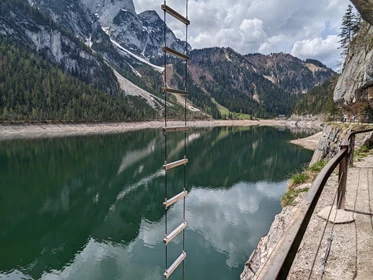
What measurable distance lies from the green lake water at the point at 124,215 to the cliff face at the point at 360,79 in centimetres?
1169

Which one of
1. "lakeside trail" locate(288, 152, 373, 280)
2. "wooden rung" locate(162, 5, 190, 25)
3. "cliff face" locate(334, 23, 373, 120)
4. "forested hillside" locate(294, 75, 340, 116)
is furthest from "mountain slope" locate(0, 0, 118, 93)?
"lakeside trail" locate(288, 152, 373, 280)

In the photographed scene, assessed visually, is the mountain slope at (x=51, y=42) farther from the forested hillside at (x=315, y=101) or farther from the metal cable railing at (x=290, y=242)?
the metal cable railing at (x=290, y=242)

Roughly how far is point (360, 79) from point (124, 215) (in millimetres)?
24798

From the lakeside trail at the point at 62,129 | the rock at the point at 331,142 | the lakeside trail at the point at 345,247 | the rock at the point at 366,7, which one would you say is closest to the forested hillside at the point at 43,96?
the lakeside trail at the point at 62,129

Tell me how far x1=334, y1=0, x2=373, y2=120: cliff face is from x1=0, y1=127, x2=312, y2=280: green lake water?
11.7m

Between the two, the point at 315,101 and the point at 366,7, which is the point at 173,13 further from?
the point at 315,101

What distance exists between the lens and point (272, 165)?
43.4 m

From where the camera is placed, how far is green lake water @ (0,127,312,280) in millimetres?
15883

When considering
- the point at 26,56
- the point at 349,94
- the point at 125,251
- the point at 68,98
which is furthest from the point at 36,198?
the point at 26,56

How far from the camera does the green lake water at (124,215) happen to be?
15883 millimetres

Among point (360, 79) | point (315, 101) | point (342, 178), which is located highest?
point (315, 101)

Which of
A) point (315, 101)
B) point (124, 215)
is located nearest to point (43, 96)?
point (124, 215)

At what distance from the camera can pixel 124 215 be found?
24.8 m

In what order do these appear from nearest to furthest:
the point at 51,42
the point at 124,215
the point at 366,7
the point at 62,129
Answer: the point at 366,7 → the point at 124,215 → the point at 62,129 → the point at 51,42
